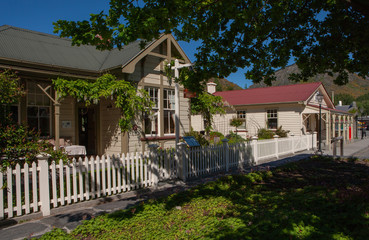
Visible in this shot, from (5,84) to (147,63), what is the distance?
6.86 meters

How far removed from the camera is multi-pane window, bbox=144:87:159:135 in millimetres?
12289

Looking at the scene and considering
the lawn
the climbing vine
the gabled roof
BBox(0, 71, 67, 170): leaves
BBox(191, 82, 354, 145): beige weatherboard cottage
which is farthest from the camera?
BBox(191, 82, 354, 145): beige weatherboard cottage

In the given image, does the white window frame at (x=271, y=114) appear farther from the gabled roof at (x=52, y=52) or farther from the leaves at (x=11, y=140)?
the leaves at (x=11, y=140)

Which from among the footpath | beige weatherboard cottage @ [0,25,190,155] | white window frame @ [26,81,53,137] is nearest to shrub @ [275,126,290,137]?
beige weatherboard cottage @ [0,25,190,155]

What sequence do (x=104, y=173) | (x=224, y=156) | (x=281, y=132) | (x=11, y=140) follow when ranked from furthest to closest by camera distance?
1. (x=281, y=132)
2. (x=224, y=156)
3. (x=104, y=173)
4. (x=11, y=140)

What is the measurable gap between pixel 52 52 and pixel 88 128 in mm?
3824

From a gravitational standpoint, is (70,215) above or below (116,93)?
below

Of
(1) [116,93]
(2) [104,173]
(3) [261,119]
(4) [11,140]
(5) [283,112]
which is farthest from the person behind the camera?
(3) [261,119]

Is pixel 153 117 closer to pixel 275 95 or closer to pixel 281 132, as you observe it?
pixel 281 132

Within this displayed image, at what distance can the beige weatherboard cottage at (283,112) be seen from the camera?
70.1 feet

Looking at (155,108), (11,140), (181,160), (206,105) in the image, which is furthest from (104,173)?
(206,105)

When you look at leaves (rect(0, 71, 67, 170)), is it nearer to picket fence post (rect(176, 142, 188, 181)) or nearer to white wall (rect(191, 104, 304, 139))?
picket fence post (rect(176, 142, 188, 181))

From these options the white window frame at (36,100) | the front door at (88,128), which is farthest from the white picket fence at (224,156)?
the white window frame at (36,100)

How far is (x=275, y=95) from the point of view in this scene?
2391 cm
